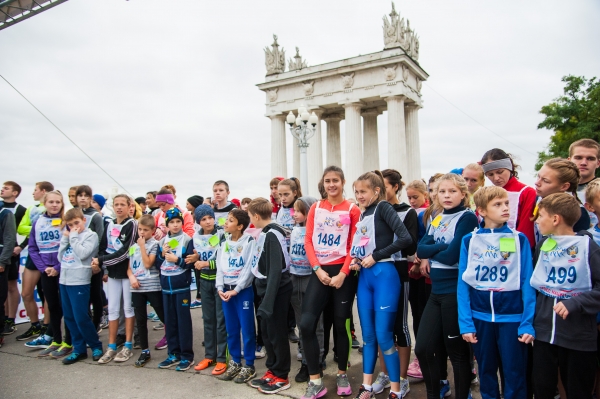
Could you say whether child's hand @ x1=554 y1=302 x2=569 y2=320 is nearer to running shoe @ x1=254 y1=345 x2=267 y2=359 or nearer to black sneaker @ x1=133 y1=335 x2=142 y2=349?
running shoe @ x1=254 y1=345 x2=267 y2=359

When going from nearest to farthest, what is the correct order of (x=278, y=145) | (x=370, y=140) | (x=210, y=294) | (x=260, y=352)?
(x=210, y=294)
(x=260, y=352)
(x=278, y=145)
(x=370, y=140)

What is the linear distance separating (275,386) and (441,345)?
1.68m

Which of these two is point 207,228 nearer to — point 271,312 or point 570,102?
point 271,312

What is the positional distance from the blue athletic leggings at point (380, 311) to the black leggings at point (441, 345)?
0.95 ft

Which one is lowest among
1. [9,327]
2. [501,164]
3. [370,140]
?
[9,327]

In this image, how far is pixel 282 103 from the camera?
25.1 metres

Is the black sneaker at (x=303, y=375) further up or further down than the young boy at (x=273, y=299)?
further down

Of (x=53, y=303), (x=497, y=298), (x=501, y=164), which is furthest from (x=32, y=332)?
(x=501, y=164)

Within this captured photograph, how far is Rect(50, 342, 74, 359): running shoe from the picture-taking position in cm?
554

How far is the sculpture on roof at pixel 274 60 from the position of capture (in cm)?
2578

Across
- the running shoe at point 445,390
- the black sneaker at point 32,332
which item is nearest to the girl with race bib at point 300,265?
the running shoe at point 445,390

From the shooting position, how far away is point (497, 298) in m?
3.12

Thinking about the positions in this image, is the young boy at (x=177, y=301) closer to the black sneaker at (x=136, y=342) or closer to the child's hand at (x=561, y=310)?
the black sneaker at (x=136, y=342)

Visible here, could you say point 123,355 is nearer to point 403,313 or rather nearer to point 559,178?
point 403,313
